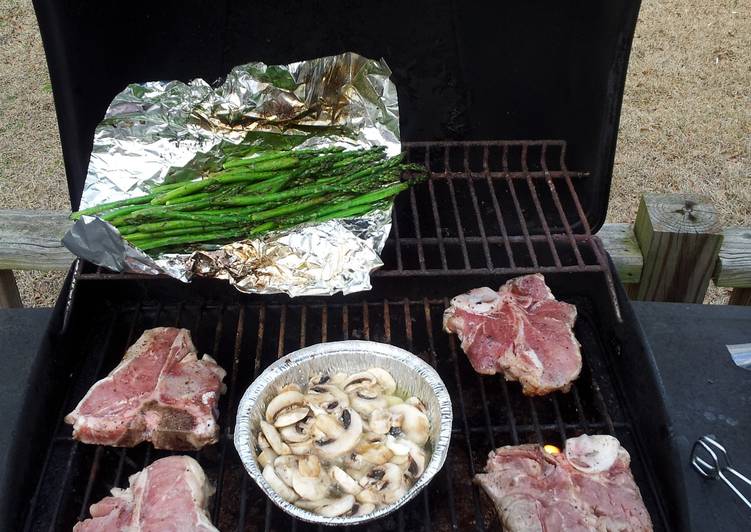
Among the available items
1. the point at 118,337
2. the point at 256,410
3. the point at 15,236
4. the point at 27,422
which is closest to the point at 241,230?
Result: the point at 118,337

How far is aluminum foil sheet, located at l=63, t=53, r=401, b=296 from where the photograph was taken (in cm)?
341

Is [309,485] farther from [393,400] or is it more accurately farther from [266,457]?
[393,400]

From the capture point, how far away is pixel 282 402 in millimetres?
2803

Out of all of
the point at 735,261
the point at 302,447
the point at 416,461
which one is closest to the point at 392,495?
the point at 416,461

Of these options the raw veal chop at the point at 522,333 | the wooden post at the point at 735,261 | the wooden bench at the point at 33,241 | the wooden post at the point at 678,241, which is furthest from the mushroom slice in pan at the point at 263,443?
the wooden post at the point at 735,261

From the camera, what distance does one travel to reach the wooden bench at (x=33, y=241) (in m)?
4.17

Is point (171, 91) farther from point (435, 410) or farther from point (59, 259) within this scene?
point (435, 410)

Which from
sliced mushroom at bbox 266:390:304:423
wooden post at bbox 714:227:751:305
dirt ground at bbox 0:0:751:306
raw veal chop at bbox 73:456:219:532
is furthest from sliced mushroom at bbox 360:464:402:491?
dirt ground at bbox 0:0:751:306

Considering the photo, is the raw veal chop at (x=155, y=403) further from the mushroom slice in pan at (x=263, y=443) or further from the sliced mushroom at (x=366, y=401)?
the sliced mushroom at (x=366, y=401)

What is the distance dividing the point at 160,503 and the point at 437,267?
2072mm

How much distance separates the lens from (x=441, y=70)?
12.7 ft

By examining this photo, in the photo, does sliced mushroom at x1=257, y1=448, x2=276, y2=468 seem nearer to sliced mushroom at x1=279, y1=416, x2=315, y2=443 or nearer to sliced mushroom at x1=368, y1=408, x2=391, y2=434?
sliced mushroom at x1=279, y1=416, x2=315, y2=443

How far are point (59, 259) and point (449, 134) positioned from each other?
2.74 m

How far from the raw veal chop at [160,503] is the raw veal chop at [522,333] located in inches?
56.6
